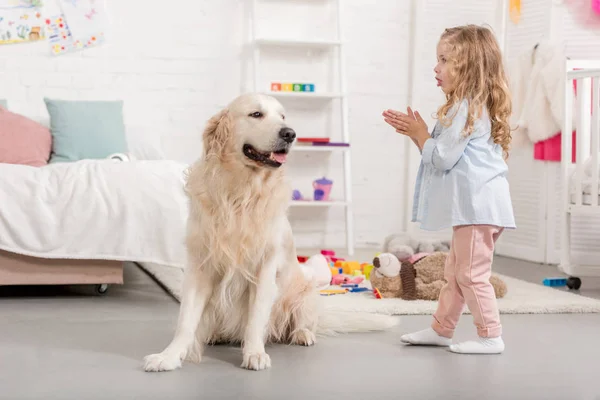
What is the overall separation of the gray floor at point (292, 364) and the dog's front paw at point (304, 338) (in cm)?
4

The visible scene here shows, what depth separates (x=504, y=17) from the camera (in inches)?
207

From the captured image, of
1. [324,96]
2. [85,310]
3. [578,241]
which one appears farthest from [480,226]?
[324,96]

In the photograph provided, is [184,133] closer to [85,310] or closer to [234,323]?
[85,310]

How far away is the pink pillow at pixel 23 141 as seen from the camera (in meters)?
3.67

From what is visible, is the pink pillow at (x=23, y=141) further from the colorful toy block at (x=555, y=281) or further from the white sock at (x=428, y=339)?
the colorful toy block at (x=555, y=281)

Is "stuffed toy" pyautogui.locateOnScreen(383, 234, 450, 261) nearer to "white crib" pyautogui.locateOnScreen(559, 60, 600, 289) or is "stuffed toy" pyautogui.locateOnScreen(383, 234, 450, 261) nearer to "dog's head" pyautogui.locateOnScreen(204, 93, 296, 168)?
"white crib" pyautogui.locateOnScreen(559, 60, 600, 289)

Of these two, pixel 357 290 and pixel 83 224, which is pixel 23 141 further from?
pixel 357 290

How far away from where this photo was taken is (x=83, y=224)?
2.91 metres

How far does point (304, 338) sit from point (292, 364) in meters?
0.26

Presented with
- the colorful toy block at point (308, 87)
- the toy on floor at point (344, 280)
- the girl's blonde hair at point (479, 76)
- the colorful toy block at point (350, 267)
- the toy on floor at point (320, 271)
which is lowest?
the toy on floor at point (344, 280)

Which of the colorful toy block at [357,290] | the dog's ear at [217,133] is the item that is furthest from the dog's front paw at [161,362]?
the colorful toy block at [357,290]

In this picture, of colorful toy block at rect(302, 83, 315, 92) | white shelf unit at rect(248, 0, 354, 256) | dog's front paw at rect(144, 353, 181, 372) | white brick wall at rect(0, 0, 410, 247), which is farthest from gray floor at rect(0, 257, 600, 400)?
colorful toy block at rect(302, 83, 315, 92)

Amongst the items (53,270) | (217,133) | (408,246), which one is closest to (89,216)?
(53,270)

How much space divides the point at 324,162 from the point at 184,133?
96 centimetres
